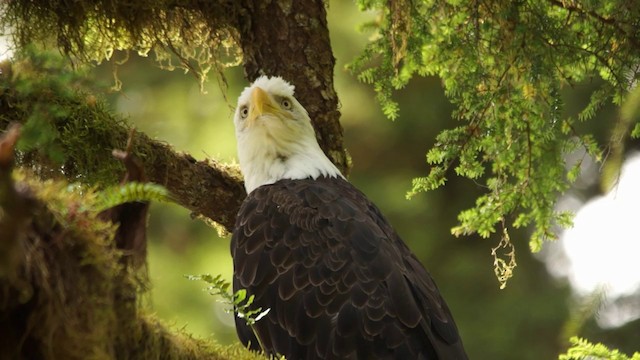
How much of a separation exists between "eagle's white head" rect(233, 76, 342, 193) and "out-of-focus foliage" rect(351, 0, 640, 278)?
0.47 metres

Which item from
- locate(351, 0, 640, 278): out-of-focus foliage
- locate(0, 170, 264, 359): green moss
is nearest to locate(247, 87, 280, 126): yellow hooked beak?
locate(351, 0, 640, 278): out-of-focus foliage

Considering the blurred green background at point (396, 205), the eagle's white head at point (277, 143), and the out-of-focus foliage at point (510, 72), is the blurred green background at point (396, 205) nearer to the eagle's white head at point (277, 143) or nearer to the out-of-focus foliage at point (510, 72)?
the eagle's white head at point (277, 143)

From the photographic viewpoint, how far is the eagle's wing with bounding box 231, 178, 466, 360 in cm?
400

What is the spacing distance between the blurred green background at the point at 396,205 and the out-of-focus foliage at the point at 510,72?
3.10 m

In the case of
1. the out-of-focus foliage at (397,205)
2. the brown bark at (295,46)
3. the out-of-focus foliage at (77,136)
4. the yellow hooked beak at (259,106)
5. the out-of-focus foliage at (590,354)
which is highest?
the out-of-focus foliage at (397,205)

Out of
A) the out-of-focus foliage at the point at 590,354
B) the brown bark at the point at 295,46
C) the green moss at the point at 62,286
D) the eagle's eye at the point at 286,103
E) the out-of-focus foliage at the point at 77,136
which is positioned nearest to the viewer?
the green moss at the point at 62,286

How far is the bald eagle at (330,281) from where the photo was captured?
400cm

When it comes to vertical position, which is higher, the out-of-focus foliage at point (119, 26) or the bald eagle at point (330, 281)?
the out-of-focus foliage at point (119, 26)

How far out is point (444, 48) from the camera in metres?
4.73

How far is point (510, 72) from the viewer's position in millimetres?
4668

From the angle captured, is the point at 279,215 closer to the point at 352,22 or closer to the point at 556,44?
the point at 556,44

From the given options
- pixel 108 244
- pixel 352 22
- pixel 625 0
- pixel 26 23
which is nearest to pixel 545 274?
pixel 352 22

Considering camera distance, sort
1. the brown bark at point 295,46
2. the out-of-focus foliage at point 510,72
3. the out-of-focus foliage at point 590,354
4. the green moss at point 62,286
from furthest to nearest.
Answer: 1. the brown bark at point 295,46
2. the out-of-focus foliage at point 510,72
3. the out-of-focus foliage at point 590,354
4. the green moss at point 62,286

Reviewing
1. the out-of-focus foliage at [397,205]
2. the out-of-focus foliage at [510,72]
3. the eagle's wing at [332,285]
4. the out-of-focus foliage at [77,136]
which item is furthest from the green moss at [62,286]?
the out-of-focus foliage at [397,205]
